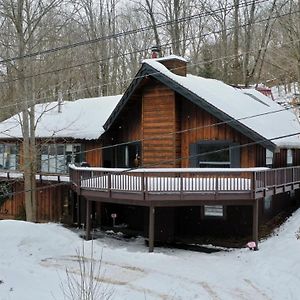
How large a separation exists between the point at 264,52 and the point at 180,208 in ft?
76.7

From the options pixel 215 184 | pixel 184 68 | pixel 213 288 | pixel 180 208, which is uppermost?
pixel 184 68

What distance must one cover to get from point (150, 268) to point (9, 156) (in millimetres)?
16456

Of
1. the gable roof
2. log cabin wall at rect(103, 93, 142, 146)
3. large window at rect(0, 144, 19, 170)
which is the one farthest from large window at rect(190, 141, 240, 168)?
large window at rect(0, 144, 19, 170)

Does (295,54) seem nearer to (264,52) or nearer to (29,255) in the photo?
(264,52)

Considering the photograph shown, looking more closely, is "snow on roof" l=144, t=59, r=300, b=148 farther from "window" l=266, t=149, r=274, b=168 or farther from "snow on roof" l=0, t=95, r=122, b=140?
"snow on roof" l=0, t=95, r=122, b=140

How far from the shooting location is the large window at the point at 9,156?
28.4m

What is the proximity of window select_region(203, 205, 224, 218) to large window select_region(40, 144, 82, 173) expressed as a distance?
883 centimetres

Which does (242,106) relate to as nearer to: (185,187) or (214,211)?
(214,211)

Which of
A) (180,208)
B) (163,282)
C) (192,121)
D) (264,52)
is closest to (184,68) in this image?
(192,121)

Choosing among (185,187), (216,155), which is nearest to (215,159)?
(216,155)

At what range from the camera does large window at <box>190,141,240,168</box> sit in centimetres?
1970

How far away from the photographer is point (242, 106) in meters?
21.6

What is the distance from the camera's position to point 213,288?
13.9m

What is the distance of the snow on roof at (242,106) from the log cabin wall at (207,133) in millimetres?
846
